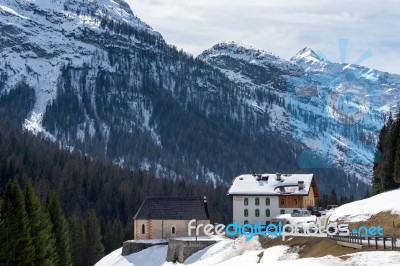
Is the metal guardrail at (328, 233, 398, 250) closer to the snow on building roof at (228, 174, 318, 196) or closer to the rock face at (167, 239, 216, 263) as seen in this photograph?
the rock face at (167, 239, 216, 263)

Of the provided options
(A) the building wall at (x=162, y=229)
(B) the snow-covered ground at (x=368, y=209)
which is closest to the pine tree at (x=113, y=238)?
(A) the building wall at (x=162, y=229)

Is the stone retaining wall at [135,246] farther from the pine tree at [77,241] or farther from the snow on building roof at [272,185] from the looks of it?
the pine tree at [77,241]

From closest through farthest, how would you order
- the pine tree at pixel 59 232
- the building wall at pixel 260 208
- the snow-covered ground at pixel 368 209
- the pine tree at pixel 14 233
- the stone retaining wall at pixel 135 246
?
the pine tree at pixel 14 233, the snow-covered ground at pixel 368 209, the pine tree at pixel 59 232, the stone retaining wall at pixel 135 246, the building wall at pixel 260 208

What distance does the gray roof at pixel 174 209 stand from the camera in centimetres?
11162

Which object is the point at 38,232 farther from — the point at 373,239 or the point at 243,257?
the point at 373,239

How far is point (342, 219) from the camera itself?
85062mm

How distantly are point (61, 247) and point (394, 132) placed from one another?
2295 inches

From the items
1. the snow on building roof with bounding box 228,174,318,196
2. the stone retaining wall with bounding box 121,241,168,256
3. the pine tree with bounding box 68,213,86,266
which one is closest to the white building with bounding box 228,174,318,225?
the snow on building roof with bounding box 228,174,318,196

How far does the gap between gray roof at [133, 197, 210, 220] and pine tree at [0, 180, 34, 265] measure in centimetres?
4603

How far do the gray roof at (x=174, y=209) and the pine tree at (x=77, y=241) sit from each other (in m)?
17.6

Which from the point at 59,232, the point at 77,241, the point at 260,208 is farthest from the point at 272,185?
the point at 59,232

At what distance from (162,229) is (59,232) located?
937 inches

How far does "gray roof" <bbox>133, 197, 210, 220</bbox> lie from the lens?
366 ft

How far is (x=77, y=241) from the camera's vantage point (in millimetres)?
128375
